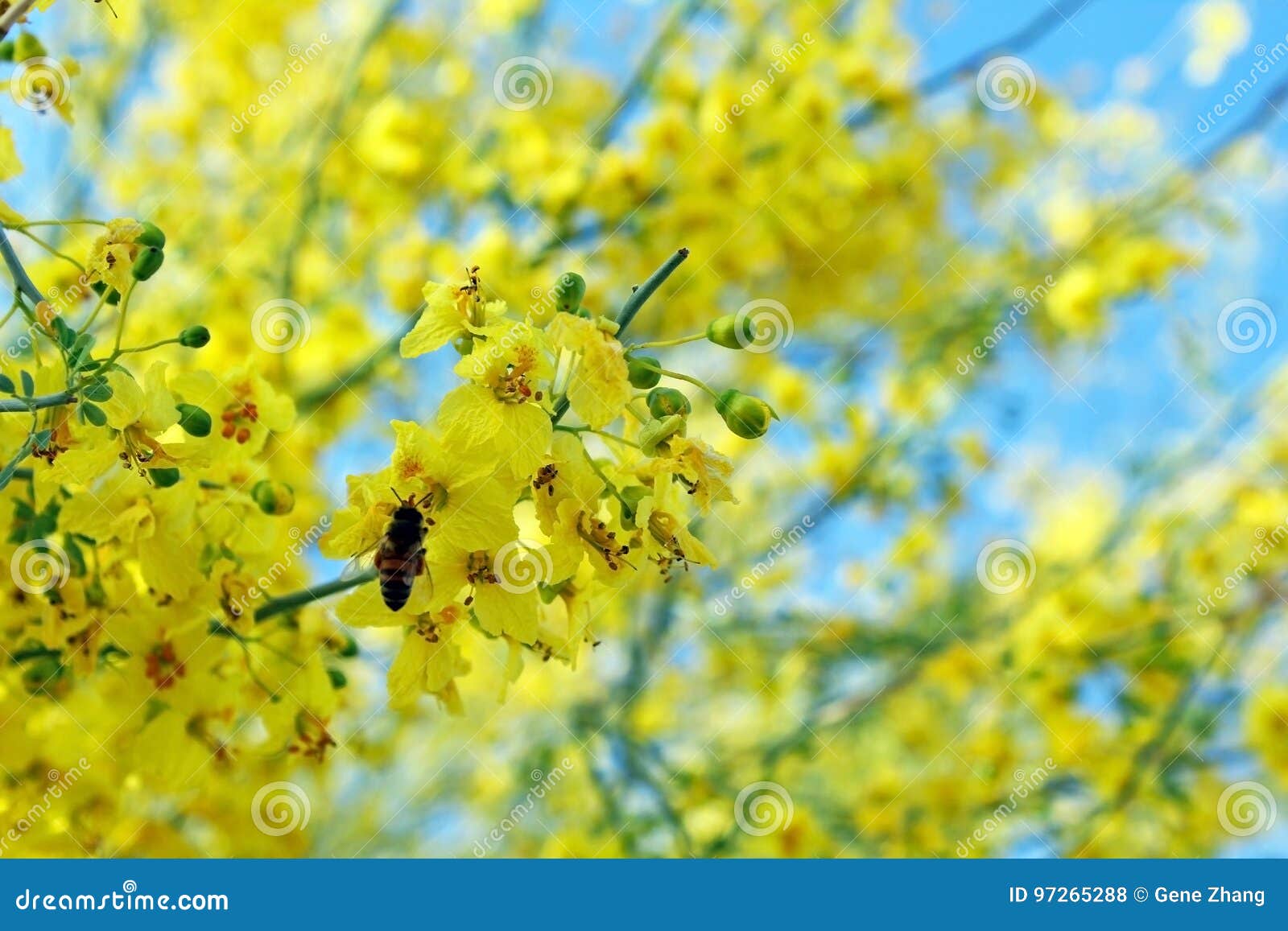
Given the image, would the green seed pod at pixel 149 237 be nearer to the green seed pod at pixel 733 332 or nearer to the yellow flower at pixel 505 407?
the yellow flower at pixel 505 407

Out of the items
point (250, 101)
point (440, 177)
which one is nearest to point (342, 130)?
point (440, 177)

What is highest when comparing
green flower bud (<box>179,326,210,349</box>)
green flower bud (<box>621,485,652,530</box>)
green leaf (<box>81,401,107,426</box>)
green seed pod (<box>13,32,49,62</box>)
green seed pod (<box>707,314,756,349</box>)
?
green seed pod (<box>13,32,49,62</box>)

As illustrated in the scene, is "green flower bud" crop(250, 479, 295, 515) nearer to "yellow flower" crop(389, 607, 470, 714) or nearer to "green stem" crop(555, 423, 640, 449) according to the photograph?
"yellow flower" crop(389, 607, 470, 714)

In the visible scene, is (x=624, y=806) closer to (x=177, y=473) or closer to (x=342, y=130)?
(x=177, y=473)

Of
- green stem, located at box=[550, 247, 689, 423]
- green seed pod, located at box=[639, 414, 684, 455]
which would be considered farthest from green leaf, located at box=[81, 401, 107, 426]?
green seed pod, located at box=[639, 414, 684, 455]

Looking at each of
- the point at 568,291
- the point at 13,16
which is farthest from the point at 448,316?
the point at 13,16

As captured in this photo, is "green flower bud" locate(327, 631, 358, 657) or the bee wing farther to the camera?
"green flower bud" locate(327, 631, 358, 657)
